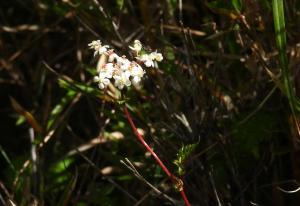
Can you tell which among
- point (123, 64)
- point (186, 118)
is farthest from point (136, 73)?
point (186, 118)

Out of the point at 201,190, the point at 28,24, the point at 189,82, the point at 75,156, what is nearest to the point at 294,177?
the point at 201,190

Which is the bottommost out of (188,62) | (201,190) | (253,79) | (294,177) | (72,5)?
(294,177)

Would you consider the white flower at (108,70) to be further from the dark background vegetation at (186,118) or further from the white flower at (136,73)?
the dark background vegetation at (186,118)

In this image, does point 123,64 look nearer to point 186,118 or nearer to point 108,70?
Answer: point 108,70

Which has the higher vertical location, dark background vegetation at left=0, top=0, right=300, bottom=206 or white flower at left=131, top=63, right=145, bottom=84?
white flower at left=131, top=63, right=145, bottom=84

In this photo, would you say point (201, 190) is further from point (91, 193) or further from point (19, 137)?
point (19, 137)

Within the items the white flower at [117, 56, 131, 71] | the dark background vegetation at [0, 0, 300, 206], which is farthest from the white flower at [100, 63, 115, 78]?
the dark background vegetation at [0, 0, 300, 206]

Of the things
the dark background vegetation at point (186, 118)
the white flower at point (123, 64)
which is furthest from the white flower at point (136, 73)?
the dark background vegetation at point (186, 118)

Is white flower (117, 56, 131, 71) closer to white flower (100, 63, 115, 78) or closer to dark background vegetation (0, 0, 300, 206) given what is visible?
white flower (100, 63, 115, 78)
